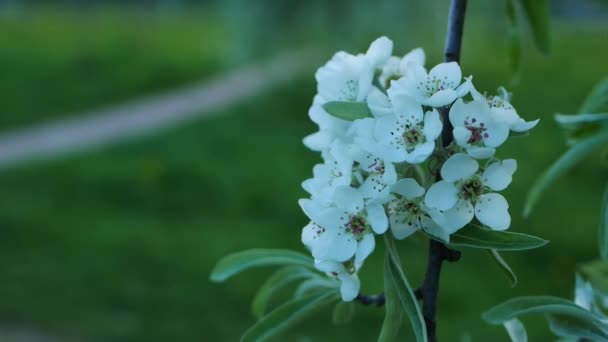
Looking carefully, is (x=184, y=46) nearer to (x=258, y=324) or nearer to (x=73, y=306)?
(x=73, y=306)

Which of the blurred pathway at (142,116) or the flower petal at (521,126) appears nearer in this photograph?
the flower petal at (521,126)

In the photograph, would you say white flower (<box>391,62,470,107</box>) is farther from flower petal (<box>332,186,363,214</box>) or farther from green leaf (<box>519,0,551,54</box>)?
green leaf (<box>519,0,551,54</box>)

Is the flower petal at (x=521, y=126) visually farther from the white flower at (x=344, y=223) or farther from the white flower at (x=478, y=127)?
the white flower at (x=344, y=223)

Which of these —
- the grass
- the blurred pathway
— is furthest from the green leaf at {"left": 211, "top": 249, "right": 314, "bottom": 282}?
the grass

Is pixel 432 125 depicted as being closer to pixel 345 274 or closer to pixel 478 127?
pixel 478 127

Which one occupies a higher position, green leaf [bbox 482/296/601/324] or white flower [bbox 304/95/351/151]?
white flower [bbox 304/95/351/151]

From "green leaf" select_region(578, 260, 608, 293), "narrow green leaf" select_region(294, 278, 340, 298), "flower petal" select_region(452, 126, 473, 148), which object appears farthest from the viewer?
"green leaf" select_region(578, 260, 608, 293)

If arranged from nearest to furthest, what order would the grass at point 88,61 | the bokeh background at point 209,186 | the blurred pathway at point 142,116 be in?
the bokeh background at point 209,186, the blurred pathway at point 142,116, the grass at point 88,61

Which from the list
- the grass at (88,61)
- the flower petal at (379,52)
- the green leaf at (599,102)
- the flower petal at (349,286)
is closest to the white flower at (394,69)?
the flower petal at (379,52)

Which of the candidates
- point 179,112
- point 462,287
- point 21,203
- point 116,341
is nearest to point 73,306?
point 116,341
